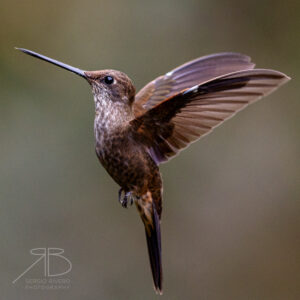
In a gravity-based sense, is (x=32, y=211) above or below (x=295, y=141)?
below

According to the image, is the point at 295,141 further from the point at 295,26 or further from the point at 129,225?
the point at 129,225

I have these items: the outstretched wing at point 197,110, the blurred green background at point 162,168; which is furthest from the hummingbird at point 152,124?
the blurred green background at point 162,168

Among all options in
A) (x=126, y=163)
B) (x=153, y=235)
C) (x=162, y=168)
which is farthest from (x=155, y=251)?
(x=162, y=168)

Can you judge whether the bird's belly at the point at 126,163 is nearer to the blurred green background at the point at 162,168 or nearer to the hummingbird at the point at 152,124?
the hummingbird at the point at 152,124

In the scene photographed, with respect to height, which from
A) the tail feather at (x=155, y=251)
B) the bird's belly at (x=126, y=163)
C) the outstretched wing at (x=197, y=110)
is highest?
the outstretched wing at (x=197, y=110)

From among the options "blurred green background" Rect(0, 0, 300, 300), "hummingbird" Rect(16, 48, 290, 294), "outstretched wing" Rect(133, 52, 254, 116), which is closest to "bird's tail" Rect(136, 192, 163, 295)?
"hummingbird" Rect(16, 48, 290, 294)

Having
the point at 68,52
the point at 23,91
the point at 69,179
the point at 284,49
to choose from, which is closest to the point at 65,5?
the point at 68,52

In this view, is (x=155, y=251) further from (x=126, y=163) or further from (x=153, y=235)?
(x=126, y=163)
